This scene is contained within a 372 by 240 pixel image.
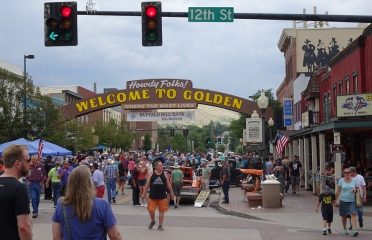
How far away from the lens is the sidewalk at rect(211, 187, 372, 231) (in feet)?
56.0

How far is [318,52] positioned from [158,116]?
70.7 feet

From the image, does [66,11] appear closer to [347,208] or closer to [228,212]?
[347,208]

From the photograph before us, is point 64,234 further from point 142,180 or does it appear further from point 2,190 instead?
point 142,180

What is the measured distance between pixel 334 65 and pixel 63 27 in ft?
80.2

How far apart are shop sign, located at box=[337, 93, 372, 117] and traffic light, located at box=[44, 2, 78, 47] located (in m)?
12.5

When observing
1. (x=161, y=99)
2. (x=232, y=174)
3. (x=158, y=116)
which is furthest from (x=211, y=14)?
(x=158, y=116)

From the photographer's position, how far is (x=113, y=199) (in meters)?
23.6

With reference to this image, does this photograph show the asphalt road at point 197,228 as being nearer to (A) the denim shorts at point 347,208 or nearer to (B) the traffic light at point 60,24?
(A) the denim shorts at point 347,208

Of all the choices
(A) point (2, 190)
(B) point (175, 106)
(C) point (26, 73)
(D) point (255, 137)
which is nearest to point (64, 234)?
(A) point (2, 190)

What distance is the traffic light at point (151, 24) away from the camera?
12961 mm

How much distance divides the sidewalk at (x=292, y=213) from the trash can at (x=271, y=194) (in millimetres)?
314

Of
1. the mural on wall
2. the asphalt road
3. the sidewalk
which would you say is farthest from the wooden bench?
the mural on wall

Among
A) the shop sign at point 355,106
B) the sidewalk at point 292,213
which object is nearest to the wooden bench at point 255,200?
the sidewalk at point 292,213

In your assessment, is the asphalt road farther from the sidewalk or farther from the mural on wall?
the mural on wall
